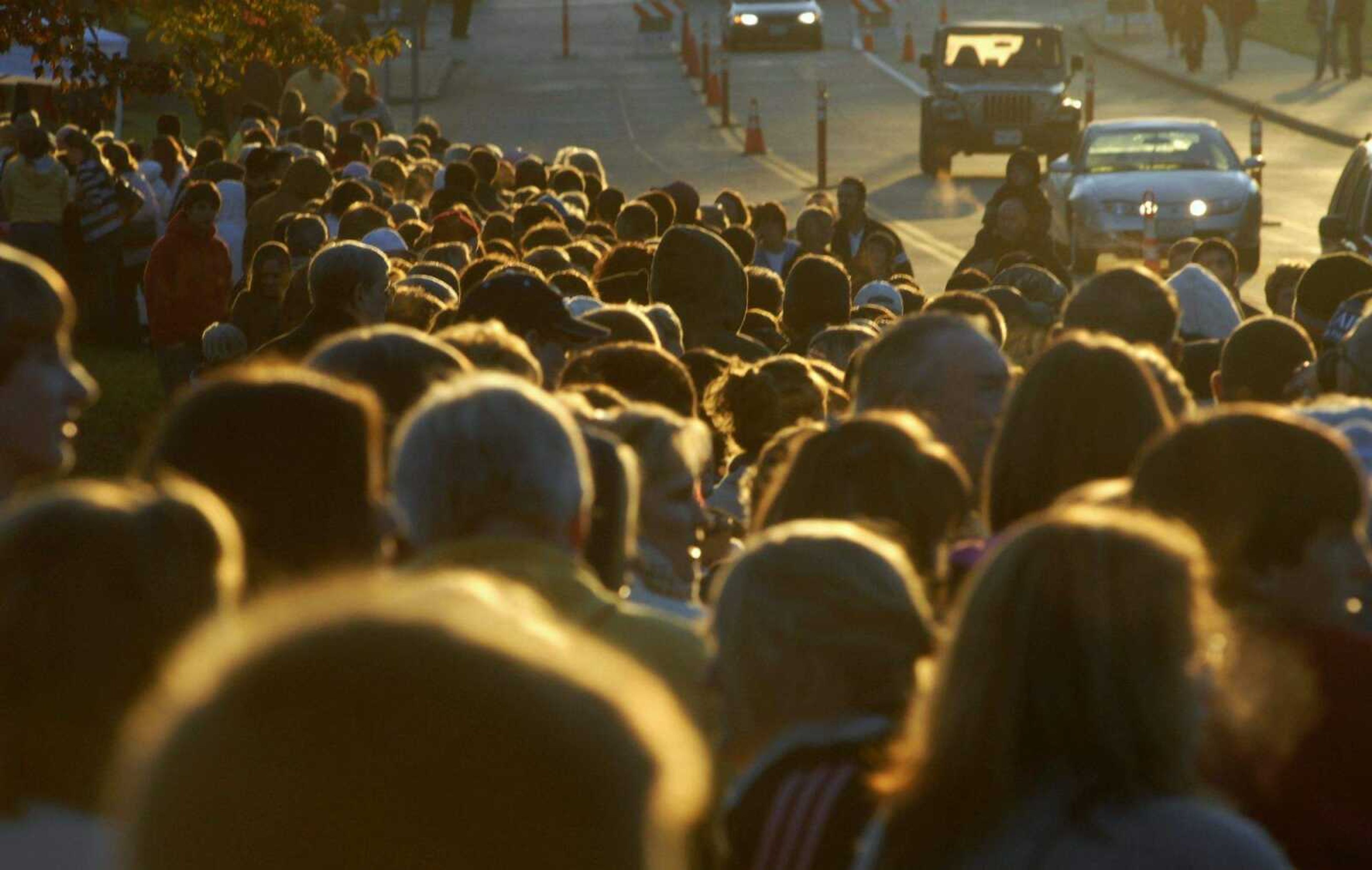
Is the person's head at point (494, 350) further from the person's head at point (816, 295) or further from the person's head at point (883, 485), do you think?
the person's head at point (816, 295)

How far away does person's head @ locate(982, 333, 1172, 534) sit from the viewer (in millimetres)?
5035

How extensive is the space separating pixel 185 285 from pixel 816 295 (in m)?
4.76

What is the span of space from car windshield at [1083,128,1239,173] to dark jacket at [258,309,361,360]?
17428 mm

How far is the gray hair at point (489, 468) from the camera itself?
4.20 m

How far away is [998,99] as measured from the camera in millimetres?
36031

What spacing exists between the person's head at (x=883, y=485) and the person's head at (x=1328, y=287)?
19.5 ft

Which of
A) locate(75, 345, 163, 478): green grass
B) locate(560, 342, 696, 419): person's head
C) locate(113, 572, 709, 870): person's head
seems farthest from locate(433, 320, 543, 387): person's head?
locate(75, 345, 163, 478): green grass

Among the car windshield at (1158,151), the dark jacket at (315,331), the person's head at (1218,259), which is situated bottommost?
the car windshield at (1158,151)

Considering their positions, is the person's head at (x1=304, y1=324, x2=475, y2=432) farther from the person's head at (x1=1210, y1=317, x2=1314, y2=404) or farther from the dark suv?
the dark suv

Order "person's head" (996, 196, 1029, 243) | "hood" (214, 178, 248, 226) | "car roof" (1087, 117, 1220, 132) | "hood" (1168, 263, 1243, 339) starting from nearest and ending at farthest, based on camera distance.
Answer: "hood" (1168, 263, 1243, 339)
"person's head" (996, 196, 1029, 243)
"hood" (214, 178, 248, 226)
"car roof" (1087, 117, 1220, 132)

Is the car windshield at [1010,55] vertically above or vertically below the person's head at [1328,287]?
below

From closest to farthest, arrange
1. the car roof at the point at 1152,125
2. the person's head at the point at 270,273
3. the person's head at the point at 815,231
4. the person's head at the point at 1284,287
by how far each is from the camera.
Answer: the person's head at the point at 270,273, the person's head at the point at 1284,287, the person's head at the point at 815,231, the car roof at the point at 1152,125

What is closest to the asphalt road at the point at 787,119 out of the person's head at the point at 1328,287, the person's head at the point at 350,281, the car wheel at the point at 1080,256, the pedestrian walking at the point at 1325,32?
the car wheel at the point at 1080,256


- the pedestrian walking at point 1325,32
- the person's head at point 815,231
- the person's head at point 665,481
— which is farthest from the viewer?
the pedestrian walking at point 1325,32
